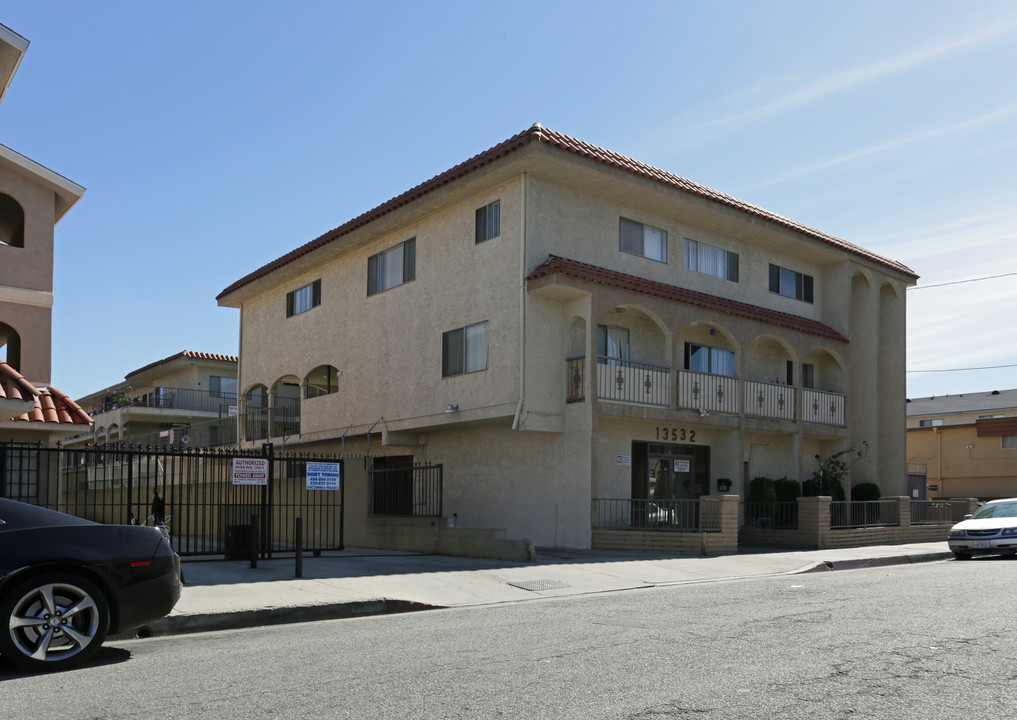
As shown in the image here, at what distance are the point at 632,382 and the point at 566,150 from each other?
5292mm

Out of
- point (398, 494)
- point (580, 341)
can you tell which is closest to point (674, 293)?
point (580, 341)

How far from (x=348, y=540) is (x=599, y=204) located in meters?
9.71

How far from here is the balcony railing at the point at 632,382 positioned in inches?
809

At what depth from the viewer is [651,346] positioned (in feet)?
75.8

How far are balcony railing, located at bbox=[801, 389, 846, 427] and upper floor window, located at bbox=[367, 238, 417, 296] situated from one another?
35.8 ft

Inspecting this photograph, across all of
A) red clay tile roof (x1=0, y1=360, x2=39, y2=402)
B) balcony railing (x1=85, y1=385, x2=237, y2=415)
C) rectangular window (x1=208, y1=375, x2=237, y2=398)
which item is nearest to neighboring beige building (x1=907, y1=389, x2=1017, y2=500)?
rectangular window (x1=208, y1=375, x2=237, y2=398)

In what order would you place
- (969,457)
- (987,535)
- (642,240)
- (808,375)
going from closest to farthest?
(987,535), (642,240), (808,375), (969,457)

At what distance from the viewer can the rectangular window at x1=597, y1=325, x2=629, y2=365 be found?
71.8 ft

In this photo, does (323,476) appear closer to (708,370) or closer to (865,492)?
(708,370)

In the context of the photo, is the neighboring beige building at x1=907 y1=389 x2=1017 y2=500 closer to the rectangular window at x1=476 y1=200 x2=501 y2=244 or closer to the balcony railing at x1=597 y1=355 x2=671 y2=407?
the balcony railing at x1=597 y1=355 x2=671 y2=407

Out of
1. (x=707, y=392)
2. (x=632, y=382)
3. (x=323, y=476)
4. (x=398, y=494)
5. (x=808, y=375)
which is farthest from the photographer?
(x=808, y=375)

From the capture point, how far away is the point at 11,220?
17.8m

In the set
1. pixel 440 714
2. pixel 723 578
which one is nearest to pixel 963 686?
pixel 440 714

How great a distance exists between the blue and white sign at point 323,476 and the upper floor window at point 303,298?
12.8 m
